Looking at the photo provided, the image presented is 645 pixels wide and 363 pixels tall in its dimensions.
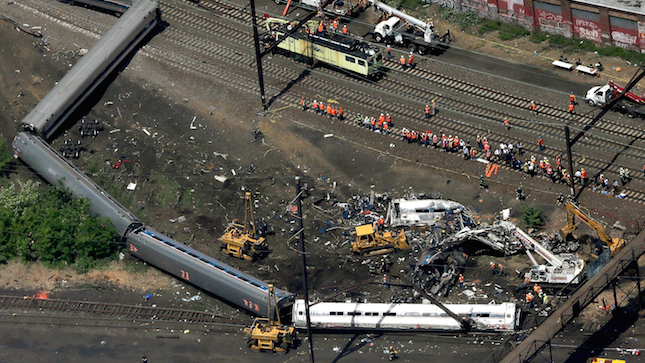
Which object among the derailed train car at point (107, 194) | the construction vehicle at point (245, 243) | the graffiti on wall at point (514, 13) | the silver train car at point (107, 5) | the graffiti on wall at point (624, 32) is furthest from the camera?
the silver train car at point (107, 5)

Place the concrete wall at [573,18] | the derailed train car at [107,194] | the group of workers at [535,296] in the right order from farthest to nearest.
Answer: the concrete wall at [573,18]
the derailed train car at [107,194]
the group of workers at [535,296]

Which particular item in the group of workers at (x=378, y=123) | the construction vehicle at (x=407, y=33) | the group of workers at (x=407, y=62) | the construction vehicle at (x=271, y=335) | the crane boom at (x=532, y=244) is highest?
the construction vehicle at (x=407, y=33)

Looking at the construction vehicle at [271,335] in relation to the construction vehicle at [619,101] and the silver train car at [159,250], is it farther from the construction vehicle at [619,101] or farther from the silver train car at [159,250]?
the construction vehicle at [619,101]

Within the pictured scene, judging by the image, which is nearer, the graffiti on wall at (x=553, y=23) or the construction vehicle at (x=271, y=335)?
the construction vehicle at (x=271, y=335)

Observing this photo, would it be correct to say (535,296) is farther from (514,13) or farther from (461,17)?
(461,17)

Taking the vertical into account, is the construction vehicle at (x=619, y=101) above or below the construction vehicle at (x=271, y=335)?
above

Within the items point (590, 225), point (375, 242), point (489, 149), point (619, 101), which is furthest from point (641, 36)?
point (375, 242)

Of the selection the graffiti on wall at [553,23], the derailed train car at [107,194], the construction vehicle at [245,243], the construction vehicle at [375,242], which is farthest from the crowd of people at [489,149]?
the derailed train car at [107,194]
